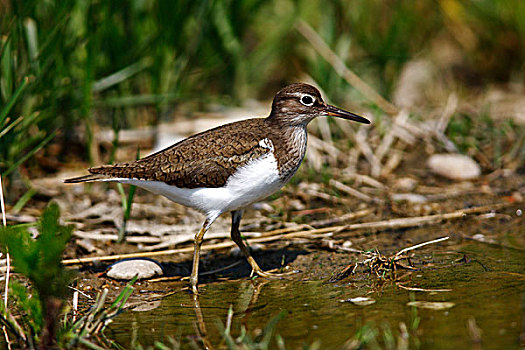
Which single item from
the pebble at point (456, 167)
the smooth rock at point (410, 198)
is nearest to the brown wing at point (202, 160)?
the smooth rock at point (410, 198)

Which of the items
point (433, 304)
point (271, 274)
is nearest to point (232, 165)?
point (271, 274)

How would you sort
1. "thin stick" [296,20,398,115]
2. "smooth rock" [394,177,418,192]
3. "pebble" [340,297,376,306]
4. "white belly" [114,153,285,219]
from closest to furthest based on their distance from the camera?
"pebble" [340,297,376,306] → "white belly" [114,153,285,219] → "smooth rock" [394,177,418,192] → "thin stick" [296,20,398,115]

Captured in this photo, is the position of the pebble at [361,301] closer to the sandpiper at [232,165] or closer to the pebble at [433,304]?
the pebble at [433,304]

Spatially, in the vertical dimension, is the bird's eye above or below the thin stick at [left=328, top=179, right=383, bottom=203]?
above

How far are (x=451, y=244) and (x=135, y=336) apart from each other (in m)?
2.67

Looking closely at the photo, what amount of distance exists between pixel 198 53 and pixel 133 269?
3305mm

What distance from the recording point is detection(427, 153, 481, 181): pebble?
6.47 metres

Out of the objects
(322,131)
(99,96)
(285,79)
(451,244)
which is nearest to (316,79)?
(322,131)

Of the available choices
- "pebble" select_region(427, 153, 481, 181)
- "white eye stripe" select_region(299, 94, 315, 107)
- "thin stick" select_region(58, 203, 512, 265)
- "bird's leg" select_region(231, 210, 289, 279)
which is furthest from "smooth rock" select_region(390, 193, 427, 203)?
"bird's leg" select_region(231, 210, 289, 279)

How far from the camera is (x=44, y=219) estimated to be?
341 cm

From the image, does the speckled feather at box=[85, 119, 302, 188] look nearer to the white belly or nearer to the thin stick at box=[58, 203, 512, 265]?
the white belly

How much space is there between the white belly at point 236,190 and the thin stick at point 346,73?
316 centimetres

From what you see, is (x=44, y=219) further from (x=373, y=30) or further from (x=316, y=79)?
(x=373, y=30)

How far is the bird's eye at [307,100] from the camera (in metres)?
5.04
